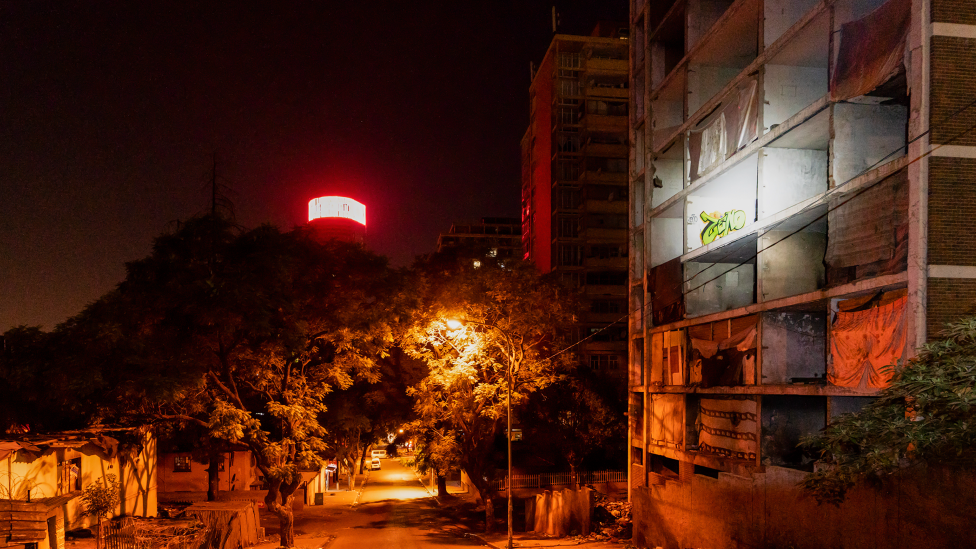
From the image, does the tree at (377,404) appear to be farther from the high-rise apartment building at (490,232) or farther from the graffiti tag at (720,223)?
the high-rise apartment building at (490,232)

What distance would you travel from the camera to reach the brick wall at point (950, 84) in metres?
14.8

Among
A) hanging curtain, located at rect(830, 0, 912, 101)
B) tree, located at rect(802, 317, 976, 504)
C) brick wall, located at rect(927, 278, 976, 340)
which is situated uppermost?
hanging curtain, located at rect(830, 0, 912, 101)

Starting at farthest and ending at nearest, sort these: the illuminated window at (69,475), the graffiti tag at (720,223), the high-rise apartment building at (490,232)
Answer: the high-rise apartment building at (490,232), the graffiti tag at (720,223), the illuminated window at (69,475)

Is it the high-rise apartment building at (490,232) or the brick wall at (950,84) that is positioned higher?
the high-rise apartment building at (490,232)

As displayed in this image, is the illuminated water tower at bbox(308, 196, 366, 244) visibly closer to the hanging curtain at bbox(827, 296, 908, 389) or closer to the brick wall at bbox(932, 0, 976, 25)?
the hanging curtain at bbox(827, 296, 908, 389)

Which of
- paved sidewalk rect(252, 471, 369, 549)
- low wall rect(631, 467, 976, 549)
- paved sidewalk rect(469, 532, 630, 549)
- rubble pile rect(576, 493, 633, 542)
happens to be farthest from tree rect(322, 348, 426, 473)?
low wall rect(631, 467, 976, 549)

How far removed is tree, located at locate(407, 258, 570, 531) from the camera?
32.7 m

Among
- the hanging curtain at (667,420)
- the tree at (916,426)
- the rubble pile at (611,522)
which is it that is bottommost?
the rubble pile at (611,522)

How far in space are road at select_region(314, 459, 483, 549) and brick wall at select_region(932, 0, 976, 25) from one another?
24415 millimetres

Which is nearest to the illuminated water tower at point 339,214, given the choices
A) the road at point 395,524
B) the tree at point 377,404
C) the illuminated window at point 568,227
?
the illuminated window at point 568,227

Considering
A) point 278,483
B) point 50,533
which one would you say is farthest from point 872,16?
point 278,483

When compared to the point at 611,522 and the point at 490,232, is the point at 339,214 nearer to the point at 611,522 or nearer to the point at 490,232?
the point at 611,522

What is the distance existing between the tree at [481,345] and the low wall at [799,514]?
34.2ft

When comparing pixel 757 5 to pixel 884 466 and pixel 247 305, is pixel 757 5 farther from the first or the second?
pixel 247 305
